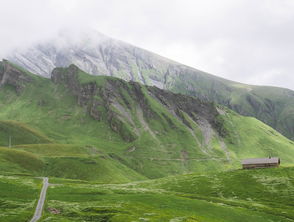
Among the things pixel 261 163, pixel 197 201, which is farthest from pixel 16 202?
pixel 261 163

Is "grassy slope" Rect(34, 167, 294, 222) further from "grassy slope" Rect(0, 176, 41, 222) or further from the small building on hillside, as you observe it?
the small building on hillside

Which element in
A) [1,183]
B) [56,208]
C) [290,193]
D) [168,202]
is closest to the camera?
[56,208]

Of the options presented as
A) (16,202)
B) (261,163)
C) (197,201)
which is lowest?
(197,201)

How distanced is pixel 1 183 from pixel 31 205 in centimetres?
3257

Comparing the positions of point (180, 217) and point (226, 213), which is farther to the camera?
point (226, 213)

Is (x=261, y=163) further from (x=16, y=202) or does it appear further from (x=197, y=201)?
(x=16, y=202)

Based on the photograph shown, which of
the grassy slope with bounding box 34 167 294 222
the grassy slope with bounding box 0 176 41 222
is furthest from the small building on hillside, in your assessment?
the grassy slope with bounding box 0 176 41 222

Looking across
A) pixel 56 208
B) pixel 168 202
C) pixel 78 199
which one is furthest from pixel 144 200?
pixel 56 208

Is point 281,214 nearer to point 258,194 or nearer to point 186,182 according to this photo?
point 258,194

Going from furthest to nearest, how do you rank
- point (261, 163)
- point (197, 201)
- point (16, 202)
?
point (261, 163), point (197, 201), point (16, 202)

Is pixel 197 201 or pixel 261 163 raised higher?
pixel 261 163

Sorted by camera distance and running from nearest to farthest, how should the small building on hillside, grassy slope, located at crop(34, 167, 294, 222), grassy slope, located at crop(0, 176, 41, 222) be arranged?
grassy slope, located at crop(0, 176, 41, 222), grassy slope, located at crop(34, 167, 294, 222), the small building on hillside

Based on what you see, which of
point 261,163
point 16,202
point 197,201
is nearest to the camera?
point 16,202

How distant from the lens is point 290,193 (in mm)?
100125
